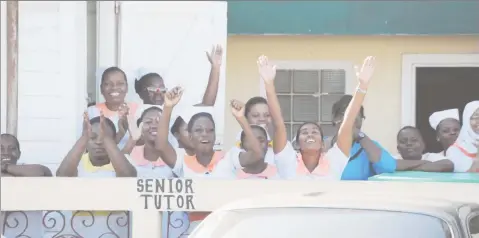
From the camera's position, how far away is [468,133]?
8.73 meters

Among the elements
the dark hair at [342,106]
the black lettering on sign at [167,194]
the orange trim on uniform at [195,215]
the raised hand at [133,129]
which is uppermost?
the dark hair at [342,106]

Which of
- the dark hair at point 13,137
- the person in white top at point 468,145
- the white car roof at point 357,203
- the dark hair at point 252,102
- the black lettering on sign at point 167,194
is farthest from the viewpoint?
the dark hair at point 13,137

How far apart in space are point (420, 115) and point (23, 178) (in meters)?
4.04

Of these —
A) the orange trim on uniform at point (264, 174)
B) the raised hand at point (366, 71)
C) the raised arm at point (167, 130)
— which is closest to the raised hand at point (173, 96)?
the raised arm at point (167, 130)

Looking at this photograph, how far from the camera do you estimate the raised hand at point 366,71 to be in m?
8.78

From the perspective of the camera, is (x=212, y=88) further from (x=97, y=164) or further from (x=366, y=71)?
(x=366, y=71)

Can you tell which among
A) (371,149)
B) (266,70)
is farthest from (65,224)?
(371,149)

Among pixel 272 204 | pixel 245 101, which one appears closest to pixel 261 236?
pixel 272 204

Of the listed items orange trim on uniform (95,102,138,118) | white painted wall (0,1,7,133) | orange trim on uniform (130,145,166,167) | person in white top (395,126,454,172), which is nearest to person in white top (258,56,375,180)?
person in white top (395,126,454,172)

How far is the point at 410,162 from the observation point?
8.81 metres

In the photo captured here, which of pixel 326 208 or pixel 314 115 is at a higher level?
pixel 314 115

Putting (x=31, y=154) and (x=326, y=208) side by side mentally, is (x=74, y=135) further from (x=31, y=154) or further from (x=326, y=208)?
(x=326, y=208)

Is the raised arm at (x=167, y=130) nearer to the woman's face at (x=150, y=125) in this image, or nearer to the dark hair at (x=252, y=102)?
the woman's face at (x=150, y=125)

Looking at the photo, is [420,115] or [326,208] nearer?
[326,208]
